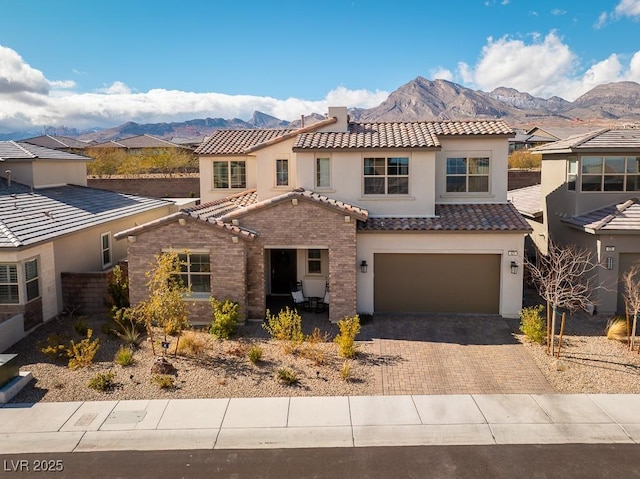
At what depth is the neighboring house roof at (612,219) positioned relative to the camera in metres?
17.3

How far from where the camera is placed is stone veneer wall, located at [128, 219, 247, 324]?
1661 centimetres

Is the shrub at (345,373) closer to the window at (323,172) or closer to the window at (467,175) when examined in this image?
the window at (323,172)

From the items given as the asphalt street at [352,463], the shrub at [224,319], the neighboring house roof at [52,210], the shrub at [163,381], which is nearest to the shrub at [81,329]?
the neighboring house roof at [52,210]

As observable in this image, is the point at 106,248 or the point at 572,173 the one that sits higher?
the point at 572,173

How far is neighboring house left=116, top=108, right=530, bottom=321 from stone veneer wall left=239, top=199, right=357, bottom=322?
3 cm

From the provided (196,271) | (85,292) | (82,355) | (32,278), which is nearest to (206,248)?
(196,271)

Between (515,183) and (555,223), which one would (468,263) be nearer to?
(555,223)

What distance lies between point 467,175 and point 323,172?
213 inches

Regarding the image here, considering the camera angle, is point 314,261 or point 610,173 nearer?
point 610,173

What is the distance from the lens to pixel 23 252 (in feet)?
51.7

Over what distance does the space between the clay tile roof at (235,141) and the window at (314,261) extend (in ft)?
21.4

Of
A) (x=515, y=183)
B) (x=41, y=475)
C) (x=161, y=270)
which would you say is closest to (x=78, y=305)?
(x=161, y=270)

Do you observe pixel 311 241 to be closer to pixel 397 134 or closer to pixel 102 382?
pixel 397 134

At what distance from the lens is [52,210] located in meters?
19.6
